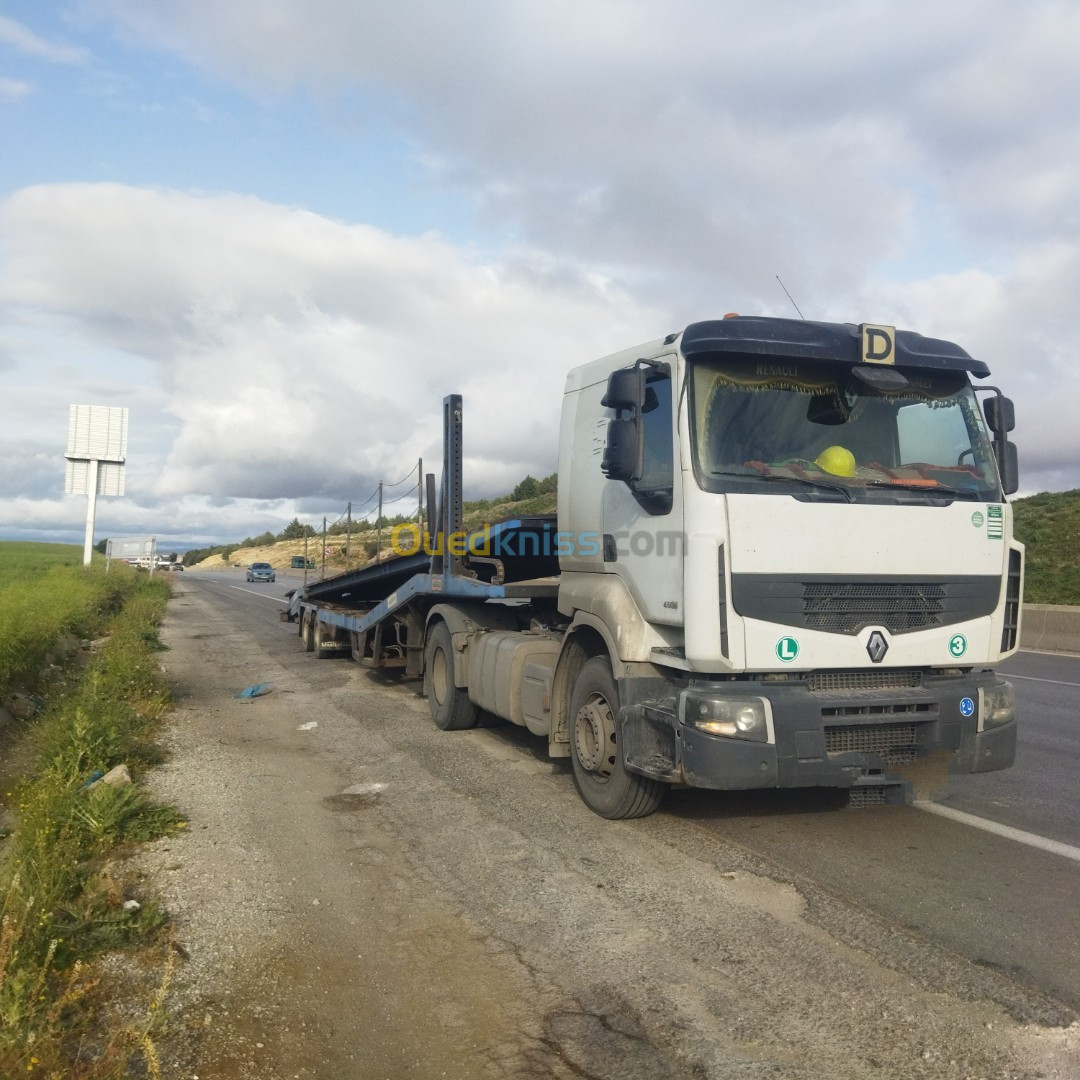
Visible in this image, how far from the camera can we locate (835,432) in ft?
18.8

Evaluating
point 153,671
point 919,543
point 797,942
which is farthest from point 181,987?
point 153,671

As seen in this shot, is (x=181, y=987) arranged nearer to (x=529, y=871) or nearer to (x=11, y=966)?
(x=11, y=966)

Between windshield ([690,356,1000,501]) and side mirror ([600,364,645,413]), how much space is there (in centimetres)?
31

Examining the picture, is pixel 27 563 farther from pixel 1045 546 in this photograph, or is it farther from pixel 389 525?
pixel 1045 546

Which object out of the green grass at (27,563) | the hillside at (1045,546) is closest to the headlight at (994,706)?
the hillside at (1045,546)

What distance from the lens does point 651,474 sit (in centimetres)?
582

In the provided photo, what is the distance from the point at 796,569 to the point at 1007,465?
5.63 feet

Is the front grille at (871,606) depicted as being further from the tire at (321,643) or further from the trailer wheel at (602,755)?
the tire at (321,643)

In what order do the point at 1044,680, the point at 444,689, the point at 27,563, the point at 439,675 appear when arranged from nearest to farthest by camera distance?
1. the point at 444,689
2. the point at 439,675
3. the point at 1044,680
4. the point at 27,563

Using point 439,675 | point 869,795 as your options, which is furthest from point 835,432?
point 439,675

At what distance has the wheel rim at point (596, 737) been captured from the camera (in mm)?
6094

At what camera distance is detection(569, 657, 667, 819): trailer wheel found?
596 centimetres

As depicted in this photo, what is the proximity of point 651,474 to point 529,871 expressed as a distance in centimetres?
233

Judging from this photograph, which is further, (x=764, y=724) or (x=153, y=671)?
(x=153, y=671)
